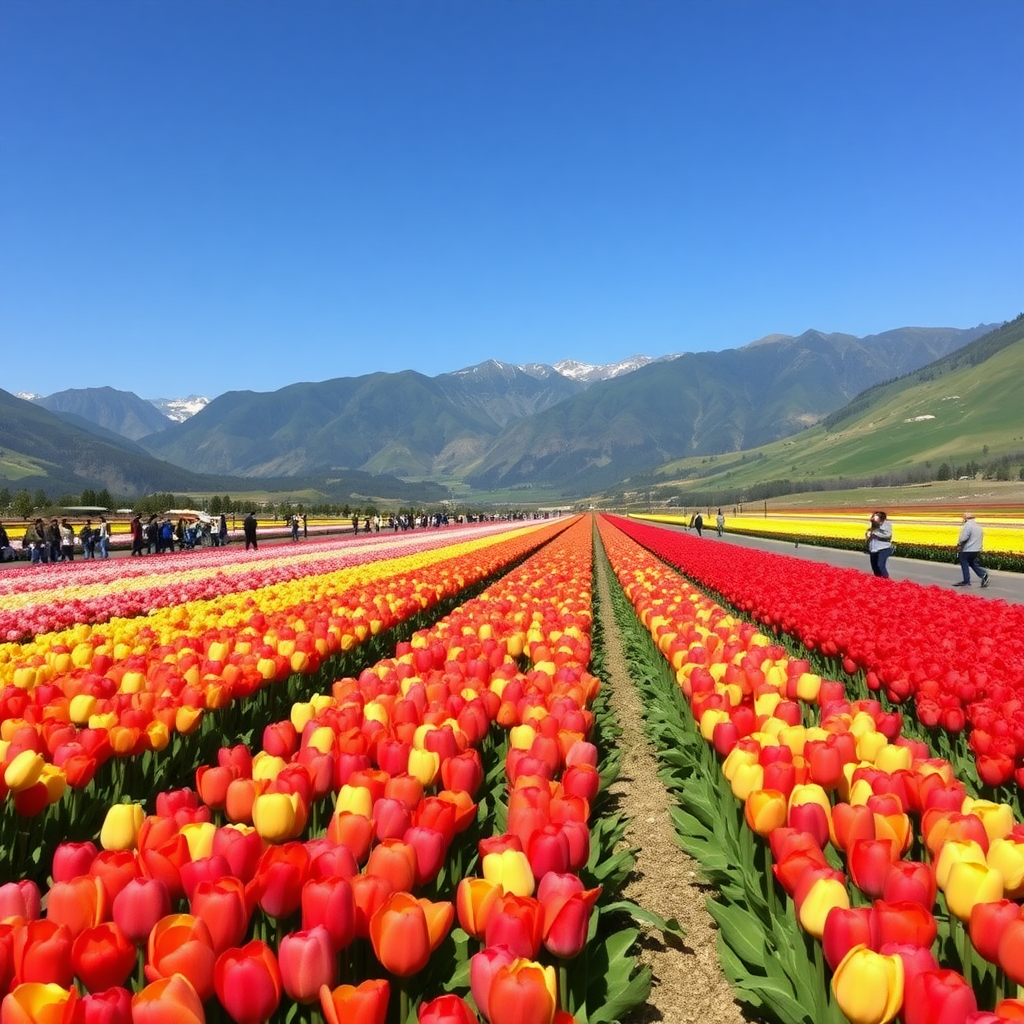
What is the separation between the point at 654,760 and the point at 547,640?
1479mm

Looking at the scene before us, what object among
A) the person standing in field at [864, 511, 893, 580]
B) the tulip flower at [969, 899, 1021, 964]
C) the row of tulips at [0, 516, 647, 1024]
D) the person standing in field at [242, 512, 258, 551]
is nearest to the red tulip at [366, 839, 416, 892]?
the row of tulips at [0, 516, 647, 1024]

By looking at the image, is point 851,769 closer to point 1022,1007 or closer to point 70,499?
point 1022,1007

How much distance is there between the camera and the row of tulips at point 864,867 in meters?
2.02

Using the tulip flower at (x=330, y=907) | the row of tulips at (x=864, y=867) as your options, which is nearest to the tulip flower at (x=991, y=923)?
the row of tulips at (x=864, y=867)

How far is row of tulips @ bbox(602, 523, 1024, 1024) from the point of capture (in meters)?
2.02

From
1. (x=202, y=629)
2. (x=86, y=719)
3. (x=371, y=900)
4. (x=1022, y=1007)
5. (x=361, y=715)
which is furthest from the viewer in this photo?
(x=202, y=629)

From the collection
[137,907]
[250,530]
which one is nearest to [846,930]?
[137,907]

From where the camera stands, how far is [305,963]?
6.90 feet

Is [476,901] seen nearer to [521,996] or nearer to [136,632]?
[521,996]

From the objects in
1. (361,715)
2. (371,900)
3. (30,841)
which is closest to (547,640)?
(361,715)

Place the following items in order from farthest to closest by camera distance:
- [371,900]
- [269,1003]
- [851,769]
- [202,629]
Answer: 1. [202,629]
2. [851,769]
3. [371,900]
4. [269,1003]

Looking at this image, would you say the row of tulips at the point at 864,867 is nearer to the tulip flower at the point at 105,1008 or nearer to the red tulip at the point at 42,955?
the tulip flower at the point at 105,1008

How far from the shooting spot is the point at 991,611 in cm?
846

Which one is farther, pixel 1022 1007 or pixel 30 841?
pixel 30 841
